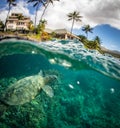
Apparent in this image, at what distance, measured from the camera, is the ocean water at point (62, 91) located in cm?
1238

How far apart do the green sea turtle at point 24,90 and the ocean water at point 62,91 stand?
0.51 m

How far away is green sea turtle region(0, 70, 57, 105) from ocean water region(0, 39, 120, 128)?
51 cm

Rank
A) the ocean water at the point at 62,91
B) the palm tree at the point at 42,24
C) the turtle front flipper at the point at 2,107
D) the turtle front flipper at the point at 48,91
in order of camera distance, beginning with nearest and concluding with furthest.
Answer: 1. the turtle front flipper at the point at 2,107
2. the turtle front flipper at the point at 48,91
3. the ocean water at the point at 62,91
4. the palm tree at the point at 42,24

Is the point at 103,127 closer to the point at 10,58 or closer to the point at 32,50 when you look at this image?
the point at 32,50

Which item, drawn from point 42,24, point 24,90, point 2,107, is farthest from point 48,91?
point 42,24

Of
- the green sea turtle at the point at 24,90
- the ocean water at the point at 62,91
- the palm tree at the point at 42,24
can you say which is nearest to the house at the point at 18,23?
the palm tree at the point at 42,24

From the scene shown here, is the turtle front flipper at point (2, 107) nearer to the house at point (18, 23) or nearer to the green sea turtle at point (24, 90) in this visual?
the green sea turtle at point (24, 90)

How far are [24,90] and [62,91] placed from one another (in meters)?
4.46

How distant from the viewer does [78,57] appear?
1783 cm

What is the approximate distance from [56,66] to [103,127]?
35.1ft

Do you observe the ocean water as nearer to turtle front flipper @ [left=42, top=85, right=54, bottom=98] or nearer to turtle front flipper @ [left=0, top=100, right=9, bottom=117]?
turtle front flipper @ [left=0, top=100, right=9, bottom=117]

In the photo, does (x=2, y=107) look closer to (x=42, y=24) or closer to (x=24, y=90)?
(x=24, y=90)

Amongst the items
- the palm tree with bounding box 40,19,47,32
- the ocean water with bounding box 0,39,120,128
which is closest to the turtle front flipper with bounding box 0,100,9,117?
the ocean water with bounding box 0,39,120,128

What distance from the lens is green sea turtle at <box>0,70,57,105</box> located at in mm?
10898
